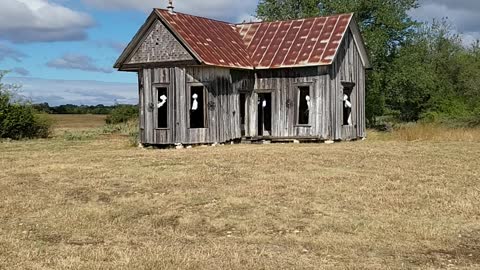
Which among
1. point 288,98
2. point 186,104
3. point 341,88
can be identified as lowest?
point 186,104

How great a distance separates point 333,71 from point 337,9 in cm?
1056

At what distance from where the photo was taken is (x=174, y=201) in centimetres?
1147

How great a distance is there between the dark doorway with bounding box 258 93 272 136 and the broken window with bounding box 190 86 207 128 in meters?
3.37

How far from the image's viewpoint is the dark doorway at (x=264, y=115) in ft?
86.1

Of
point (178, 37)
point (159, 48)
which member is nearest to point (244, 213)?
point (178, 37)

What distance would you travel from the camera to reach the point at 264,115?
87.7 ft

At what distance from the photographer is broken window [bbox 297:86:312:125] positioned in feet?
82.3

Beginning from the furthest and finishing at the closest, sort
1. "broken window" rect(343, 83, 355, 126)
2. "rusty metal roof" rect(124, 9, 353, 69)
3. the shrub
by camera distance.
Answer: the shrub < "broken window" rect(343, 83, 355, 126) < "rusty metal roof" rect(124, 9, 353, 69)

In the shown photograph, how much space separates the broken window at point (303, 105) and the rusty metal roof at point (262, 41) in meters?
1.28

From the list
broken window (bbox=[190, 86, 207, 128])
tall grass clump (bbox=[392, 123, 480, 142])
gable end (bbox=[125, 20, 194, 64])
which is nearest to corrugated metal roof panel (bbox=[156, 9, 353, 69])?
gable end (bbox=[125, 20, 194, 64])

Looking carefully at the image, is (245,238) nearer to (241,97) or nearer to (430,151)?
(430,151)

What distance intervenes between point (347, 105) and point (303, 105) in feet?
6.53

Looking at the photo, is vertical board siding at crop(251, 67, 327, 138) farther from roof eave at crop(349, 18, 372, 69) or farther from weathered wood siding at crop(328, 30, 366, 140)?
roof eave at crop(349, 18, 372, 69)

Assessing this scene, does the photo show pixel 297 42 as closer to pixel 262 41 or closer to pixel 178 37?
pixel 262 41
